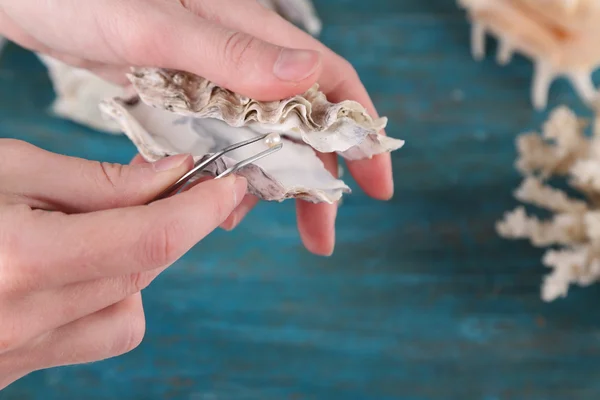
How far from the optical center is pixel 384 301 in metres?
0.79

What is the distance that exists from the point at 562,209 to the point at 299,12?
0.54 metres

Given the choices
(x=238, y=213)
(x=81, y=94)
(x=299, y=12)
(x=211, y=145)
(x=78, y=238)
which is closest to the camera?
(x=78, y=238)

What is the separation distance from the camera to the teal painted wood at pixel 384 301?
747mm

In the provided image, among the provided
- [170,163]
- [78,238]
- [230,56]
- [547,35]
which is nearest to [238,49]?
[230,56]

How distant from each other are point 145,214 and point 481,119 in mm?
679

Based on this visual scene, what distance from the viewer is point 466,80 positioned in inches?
37.8

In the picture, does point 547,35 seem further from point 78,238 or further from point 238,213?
point 78,238

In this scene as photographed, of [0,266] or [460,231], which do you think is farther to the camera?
[460,231]

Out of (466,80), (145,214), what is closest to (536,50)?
(466,80)

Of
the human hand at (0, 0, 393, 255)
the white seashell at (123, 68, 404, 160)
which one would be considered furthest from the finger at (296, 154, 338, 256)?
the white seashell at (123, 68, 404, 160)

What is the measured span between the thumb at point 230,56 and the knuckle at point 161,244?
0.55 feet

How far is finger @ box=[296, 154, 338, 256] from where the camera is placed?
0.71 meters

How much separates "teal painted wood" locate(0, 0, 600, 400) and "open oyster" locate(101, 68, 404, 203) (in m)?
0.22

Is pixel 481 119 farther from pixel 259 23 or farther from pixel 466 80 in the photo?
pixel 259 23
